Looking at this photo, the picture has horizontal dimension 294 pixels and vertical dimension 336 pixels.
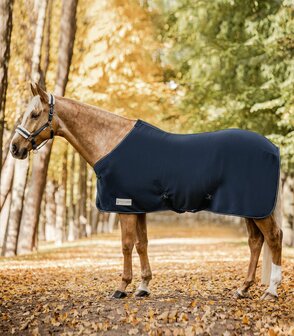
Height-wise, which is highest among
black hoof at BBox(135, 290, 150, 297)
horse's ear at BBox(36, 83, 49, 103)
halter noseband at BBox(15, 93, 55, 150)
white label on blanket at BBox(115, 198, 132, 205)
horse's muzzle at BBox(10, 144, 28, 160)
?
horse's ear at BBox(36, 83, 49, 103)

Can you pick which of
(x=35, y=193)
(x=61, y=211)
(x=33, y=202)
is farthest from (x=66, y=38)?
(x=61, y=211)

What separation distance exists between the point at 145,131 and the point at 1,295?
138 inches

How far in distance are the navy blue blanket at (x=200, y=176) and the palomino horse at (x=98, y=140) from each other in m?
0.28

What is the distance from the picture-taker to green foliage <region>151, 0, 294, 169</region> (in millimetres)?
17797

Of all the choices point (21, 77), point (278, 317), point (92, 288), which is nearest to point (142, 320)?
point (278, 317)

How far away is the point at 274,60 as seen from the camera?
1834 cm

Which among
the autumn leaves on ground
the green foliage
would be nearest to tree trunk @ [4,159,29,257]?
the autumn leaves on ground

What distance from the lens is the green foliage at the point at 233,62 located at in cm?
1780

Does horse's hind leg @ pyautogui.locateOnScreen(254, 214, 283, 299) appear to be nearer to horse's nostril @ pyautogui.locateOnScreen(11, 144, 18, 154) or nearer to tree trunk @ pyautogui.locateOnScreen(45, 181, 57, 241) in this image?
horse's nostril @ pyautogui.locateOnScreen(11, 144, 18, 154)

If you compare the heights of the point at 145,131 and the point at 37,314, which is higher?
Result: the point at 145,131

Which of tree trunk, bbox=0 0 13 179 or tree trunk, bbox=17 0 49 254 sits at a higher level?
tree trunk, bbox=0 0 13 179

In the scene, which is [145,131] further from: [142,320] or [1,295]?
[1,295]

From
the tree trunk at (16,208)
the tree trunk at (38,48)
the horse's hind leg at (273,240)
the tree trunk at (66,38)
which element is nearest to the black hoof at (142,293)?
the horse's hind leg at (273,240)

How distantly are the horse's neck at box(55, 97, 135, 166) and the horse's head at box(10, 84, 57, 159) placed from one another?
0.49 feet
